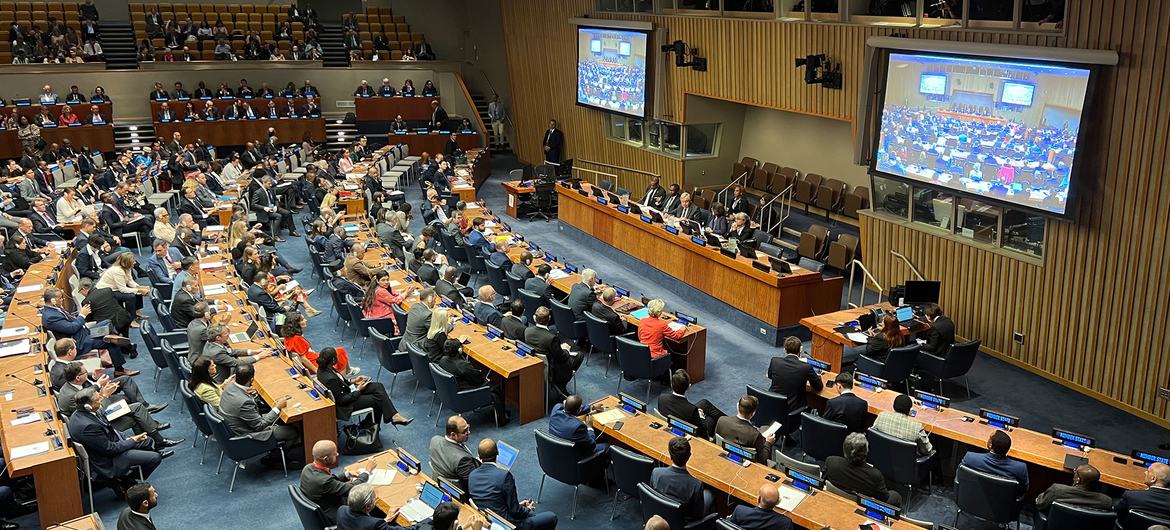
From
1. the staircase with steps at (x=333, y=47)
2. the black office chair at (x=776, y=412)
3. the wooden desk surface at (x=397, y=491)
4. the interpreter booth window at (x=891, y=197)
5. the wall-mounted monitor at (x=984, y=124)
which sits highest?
the staircase with steps at (x=333, y=47)

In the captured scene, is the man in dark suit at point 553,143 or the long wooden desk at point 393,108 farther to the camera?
the long wooden desk at point 393,108

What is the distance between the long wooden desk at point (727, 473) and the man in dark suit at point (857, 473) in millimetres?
300

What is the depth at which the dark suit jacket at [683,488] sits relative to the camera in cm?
701

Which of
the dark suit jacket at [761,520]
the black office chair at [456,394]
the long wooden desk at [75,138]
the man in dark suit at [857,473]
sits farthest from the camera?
the long wooden desk at [75,138]

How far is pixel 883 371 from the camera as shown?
10227 millimetres

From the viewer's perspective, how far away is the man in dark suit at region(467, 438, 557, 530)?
7.06 metres

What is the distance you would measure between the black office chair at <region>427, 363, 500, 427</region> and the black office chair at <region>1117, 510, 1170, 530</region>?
5.75m

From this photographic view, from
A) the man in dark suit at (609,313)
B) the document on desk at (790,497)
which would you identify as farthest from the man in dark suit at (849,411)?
the man in dark suit at (609,313)

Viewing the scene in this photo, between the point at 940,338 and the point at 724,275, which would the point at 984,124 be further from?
the point at 724,275

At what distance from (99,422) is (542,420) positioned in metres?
4.30

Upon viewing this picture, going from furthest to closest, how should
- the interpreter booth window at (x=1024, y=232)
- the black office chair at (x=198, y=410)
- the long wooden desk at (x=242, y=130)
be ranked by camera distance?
the long wooden desk at (x=242, y=130), the interpreter booth window at (x=1024, y=232), the black office chair at (x=198, y=410)

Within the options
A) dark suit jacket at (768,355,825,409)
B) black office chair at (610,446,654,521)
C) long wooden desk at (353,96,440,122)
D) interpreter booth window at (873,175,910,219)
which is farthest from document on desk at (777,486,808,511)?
long wooden desk at (353,96,440,122)

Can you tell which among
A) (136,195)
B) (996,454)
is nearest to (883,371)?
(996,454)

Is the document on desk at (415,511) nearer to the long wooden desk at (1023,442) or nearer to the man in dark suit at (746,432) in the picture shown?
the man in dark suit at (746,432)
